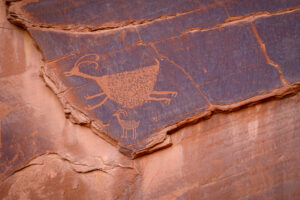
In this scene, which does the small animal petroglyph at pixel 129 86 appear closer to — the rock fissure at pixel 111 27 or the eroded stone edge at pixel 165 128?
the eroded stone edge at pixel 165 128

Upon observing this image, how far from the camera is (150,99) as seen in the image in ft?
6.75

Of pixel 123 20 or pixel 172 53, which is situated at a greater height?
pixel 123 20

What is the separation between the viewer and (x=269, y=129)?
1.98 metres

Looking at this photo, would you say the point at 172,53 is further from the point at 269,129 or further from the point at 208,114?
the point at 269,129

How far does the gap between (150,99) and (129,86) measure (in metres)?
0.18

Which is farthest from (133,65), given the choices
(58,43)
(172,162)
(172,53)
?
(172,162)

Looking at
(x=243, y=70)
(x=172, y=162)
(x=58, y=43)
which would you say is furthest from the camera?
(x=58, y=43)

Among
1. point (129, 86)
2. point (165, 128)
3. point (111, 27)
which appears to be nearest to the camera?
point (165, 128)

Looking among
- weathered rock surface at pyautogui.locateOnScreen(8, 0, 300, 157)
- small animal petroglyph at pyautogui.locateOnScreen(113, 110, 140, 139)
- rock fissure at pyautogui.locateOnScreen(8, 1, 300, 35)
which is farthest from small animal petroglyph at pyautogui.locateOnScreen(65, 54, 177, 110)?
rock fissure at pyautogui.locateOnScreen(8, 1, 300, 35)

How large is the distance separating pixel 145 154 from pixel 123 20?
3.43ft

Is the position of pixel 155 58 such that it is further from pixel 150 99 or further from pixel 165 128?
pixel 165 128

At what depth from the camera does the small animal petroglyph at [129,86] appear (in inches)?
81.0

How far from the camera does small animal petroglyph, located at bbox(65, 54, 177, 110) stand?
2.06m

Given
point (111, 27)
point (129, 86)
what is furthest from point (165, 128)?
point (111, 27)
